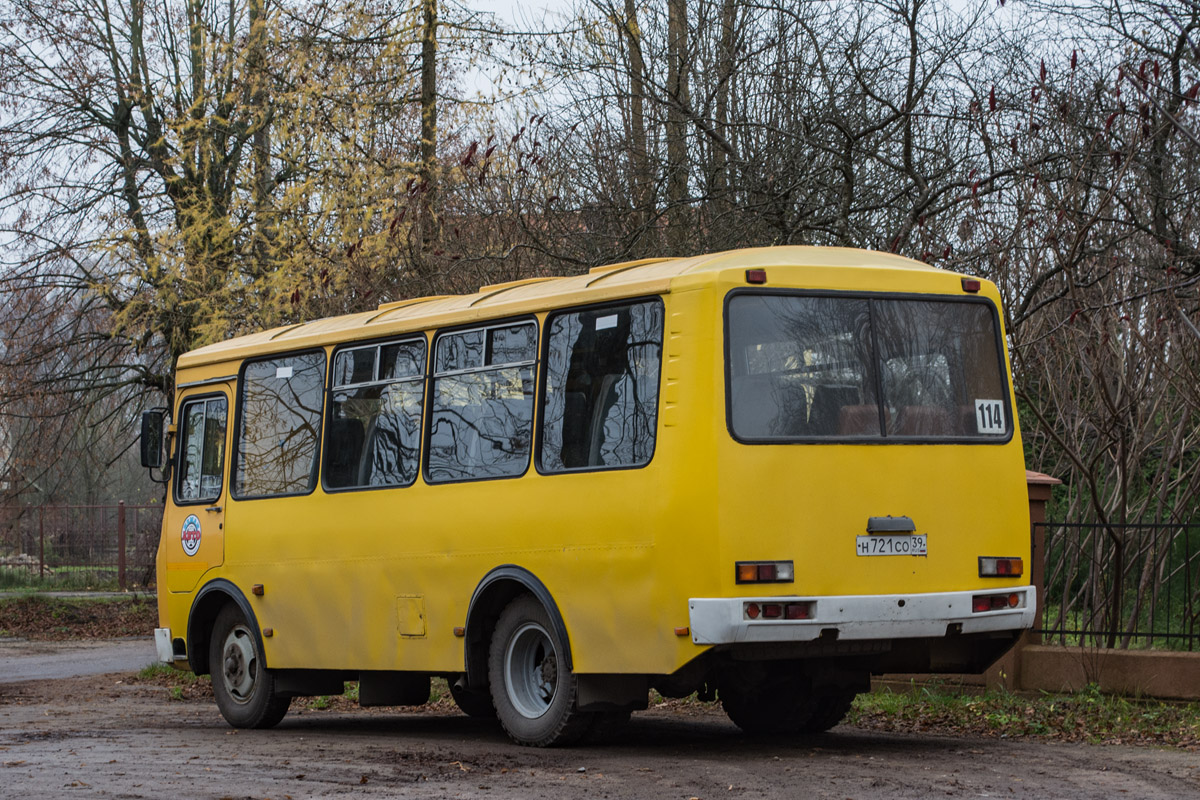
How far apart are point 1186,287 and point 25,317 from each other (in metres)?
19.0

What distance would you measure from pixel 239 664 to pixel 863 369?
19.8 feet

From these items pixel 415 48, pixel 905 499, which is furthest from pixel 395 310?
pixel 415 48

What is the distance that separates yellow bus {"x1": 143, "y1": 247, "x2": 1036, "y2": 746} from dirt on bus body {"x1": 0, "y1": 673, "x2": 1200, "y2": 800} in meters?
0.42

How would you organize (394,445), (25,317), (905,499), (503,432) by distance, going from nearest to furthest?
(905,499)
(503,432)
(394,445)
(25,317)

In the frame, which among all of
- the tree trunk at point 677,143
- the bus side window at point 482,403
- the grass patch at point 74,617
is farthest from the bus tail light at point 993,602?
the grass patch at point 74,617

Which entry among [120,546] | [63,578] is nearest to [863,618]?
[120,546]

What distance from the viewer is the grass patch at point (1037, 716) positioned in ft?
34.2

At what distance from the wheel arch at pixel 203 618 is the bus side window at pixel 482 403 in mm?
3017

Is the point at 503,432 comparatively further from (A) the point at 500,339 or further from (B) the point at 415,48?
(B) the point at 415,48

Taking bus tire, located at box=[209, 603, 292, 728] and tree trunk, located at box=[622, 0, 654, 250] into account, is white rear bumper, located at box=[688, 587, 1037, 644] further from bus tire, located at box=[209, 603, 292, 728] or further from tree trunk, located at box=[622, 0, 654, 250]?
Result: tree trunk, located at box=[622, 0, 654, 250]

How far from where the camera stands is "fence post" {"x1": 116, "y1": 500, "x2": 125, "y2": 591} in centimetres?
3381

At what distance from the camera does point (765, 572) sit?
29.3 feet

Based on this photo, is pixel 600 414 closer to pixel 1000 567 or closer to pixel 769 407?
pixel 769 407

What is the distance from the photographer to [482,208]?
57.7 feet
